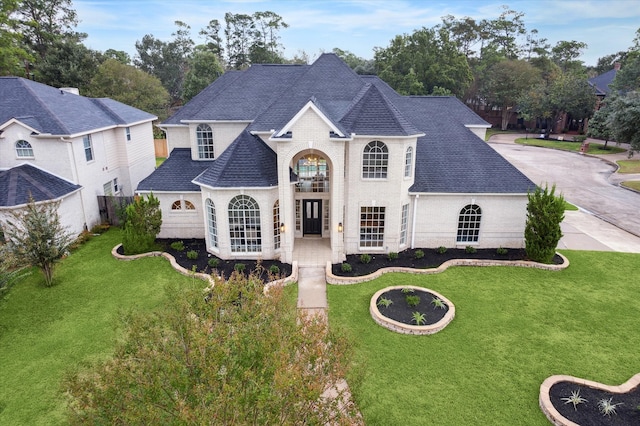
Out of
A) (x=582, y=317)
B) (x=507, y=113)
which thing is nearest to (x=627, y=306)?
(x=582, y=317)

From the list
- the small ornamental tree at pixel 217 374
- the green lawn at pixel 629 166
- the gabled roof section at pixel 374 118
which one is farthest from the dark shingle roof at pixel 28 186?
the green lawn at pixel 629 166

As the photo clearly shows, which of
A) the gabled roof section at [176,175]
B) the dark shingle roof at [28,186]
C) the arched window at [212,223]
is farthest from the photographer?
the gabled roof section at [176,175]

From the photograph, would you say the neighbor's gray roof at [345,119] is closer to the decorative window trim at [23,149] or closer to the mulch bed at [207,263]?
the mulch bed at [207,263]

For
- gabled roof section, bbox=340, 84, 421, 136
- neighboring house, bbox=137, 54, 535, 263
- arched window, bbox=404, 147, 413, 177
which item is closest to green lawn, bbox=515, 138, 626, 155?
neighboring house, bbox=137, 54, 535, 263

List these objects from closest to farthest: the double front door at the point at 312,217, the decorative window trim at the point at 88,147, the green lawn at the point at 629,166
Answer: the double front door at the point at 312,217
the decorative window trim at the point at 88,147
the green lawn at the point at 629,166

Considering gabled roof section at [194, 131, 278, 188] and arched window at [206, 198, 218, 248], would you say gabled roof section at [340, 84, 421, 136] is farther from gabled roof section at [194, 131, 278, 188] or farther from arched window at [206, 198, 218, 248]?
arched window at [206, 198, 218, 248]

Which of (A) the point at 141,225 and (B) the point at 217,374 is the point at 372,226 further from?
(B) the point at 217,374
